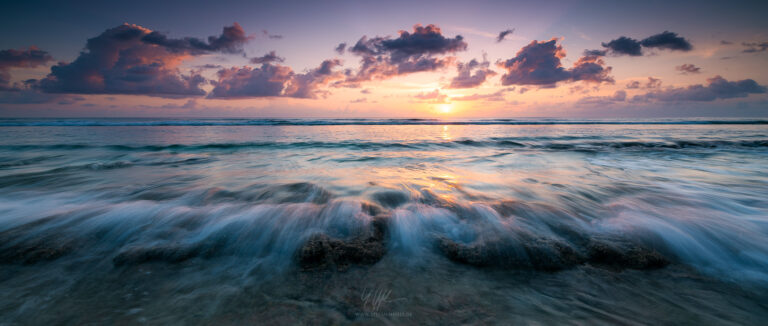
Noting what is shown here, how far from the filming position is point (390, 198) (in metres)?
3.88

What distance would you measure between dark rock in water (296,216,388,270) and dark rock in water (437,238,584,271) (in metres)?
0.61

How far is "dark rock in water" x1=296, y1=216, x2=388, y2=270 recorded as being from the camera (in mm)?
2166

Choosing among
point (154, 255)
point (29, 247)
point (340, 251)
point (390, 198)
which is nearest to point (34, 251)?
point (29, 247)

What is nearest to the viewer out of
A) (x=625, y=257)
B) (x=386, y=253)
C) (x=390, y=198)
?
(x=625, y=257)

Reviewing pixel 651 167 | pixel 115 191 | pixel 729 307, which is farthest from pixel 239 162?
pixel 651 167

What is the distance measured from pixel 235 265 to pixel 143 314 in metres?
0.63

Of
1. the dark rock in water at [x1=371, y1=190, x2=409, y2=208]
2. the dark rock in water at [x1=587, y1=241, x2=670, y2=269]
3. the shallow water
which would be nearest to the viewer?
the shallow water

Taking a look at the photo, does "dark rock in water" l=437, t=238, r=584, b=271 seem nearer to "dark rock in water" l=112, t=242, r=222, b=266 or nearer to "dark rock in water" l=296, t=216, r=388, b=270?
"dark rock in water" l=296, t=216, r=388, b=270

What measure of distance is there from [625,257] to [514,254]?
0.91 meters

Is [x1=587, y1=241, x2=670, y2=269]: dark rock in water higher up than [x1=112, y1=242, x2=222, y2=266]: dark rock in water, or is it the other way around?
[x1=587, y1=241, x2=670, y2=269]: dark rock in water

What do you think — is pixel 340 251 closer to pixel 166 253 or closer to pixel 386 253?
pixel 386 253
